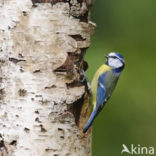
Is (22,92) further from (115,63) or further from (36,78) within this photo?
(115,63)

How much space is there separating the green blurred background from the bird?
20.1 inches

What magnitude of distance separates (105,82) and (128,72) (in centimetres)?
100

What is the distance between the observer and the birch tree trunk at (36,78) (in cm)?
233

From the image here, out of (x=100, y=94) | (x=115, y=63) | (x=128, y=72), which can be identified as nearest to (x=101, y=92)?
(x=100, y=94)

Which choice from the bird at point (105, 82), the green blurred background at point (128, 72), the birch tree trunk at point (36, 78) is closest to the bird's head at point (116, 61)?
the bird at point (105, 82)

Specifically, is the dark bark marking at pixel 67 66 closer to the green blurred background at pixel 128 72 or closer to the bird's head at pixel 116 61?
the bird's head at pixel 116 61

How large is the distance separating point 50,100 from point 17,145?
25 centimetres

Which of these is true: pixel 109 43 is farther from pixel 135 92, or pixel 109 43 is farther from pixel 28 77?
pixel 28 77

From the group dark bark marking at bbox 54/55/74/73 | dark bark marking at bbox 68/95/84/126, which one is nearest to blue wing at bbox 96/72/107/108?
dark bark marking at bbox 68/95/84/126

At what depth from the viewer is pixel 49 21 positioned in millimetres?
2350

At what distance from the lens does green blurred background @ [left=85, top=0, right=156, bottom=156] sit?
4.01 m

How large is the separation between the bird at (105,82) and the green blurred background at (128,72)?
1.67ft

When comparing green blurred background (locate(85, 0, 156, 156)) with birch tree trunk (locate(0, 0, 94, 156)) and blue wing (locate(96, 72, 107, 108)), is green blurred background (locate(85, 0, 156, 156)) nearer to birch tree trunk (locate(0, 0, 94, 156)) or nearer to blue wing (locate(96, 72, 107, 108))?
blue wing (locate(96, 72, 107, 108))

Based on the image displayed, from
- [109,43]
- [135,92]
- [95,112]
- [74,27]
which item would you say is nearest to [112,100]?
[135,92]
